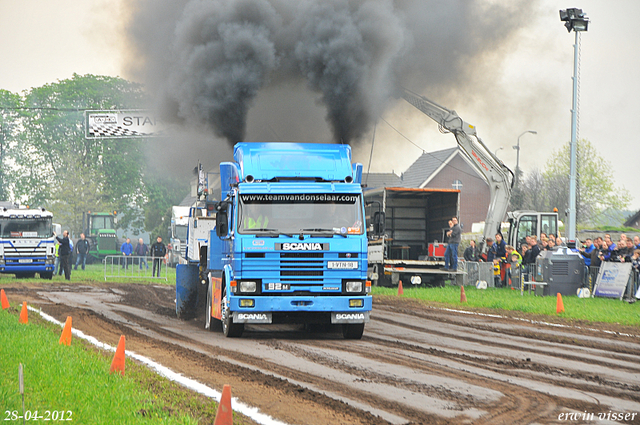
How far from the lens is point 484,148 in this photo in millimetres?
26922

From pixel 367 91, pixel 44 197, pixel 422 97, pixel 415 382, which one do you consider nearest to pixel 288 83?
pixel 367 91

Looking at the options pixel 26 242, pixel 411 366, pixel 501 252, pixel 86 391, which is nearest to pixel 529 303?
pixel 501 252

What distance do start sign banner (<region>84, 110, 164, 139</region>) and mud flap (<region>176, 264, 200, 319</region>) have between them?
24.5 m

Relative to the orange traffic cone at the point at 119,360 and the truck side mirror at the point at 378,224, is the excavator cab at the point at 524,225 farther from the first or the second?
the orange traffic cone at the point at 119,360

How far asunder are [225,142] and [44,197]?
46.5m

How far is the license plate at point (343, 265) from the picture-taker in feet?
39.1

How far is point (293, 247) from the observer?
11.8 m

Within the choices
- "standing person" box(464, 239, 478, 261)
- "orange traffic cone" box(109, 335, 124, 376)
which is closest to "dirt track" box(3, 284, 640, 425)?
"orange traffic cone" box(109, 335, 124, 376)

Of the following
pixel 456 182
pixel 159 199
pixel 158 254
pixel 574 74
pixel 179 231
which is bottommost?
pixel 158 254

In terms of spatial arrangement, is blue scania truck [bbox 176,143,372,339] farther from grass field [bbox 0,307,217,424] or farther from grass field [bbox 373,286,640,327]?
grass field [bbox 373,286,640,327]

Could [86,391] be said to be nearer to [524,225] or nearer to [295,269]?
[295,269]

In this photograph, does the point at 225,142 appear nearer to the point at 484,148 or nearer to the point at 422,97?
the point at 422,97

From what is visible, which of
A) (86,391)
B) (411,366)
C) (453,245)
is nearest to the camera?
(86,391)

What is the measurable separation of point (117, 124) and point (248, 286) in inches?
1302
